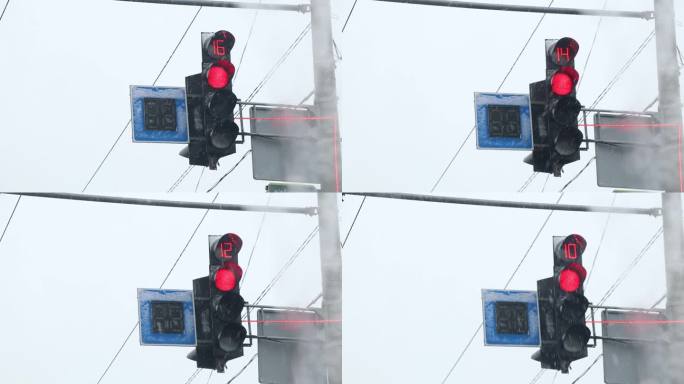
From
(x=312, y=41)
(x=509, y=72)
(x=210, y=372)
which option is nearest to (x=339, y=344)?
(x=210, y=372)

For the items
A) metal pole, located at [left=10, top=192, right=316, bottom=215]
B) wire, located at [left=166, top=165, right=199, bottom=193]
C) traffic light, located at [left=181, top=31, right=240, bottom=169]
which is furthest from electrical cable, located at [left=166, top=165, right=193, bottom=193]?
traffic light, located at [left=181, top=31, right=240, bottom=169]

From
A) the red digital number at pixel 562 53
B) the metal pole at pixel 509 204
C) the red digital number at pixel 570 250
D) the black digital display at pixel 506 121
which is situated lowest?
the red digital number at pixel 570 250

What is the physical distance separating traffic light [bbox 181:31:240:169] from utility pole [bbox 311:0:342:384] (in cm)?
276

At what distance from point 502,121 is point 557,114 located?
5.78 feet

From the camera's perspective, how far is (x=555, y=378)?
1892 cm

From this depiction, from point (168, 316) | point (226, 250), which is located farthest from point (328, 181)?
point (226, 250)

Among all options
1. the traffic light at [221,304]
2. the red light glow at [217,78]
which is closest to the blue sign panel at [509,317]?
the traffic light at [221,304]

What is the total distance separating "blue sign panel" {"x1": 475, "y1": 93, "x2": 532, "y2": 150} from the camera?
16.4 meters

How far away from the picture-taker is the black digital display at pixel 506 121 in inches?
649

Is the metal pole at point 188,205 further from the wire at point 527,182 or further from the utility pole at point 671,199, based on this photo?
the utility pole at point 671,199

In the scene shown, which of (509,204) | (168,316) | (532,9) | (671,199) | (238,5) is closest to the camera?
Result: (168,316)

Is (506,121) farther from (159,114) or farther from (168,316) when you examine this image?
A: (168,316)

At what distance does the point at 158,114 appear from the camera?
16.2 metres

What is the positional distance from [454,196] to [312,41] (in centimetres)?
212
